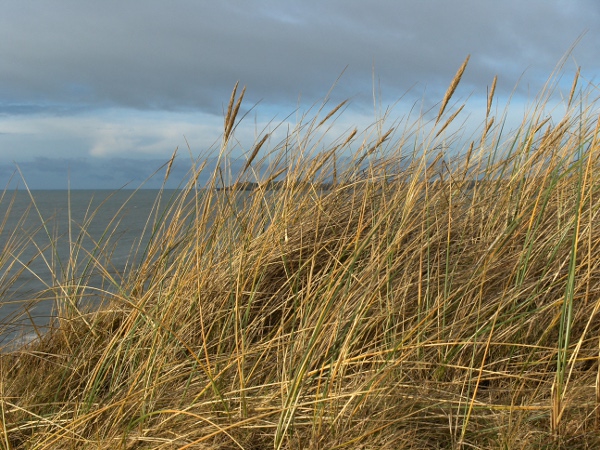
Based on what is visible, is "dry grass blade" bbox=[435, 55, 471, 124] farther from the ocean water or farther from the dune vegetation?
the ocean water

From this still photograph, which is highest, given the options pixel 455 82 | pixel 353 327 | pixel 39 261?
pixel 455 82

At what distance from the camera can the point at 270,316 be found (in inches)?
80.3

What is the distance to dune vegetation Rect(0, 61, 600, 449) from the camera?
1397 millimetres

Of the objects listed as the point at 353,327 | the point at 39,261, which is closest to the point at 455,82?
the point at 353,327

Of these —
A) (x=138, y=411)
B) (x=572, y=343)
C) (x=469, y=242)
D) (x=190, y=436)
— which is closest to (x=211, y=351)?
(x=138, y=411)

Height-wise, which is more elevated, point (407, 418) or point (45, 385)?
point (407, 418)

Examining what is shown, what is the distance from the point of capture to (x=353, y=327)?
145 cm

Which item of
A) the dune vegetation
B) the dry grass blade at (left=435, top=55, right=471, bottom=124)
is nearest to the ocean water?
the dune vegetation

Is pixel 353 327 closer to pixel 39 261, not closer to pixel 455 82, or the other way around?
pixel 455 82

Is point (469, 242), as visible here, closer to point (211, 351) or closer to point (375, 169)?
point (375, 169)

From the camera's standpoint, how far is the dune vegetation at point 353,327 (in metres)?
1.40

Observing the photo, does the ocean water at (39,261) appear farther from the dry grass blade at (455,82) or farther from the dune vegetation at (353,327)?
the dry grass blade at (455,82)

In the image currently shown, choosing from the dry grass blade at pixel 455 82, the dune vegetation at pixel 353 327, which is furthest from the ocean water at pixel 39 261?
the dry grass blade at pixel 455 82

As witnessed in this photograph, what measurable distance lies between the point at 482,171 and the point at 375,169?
428mm
